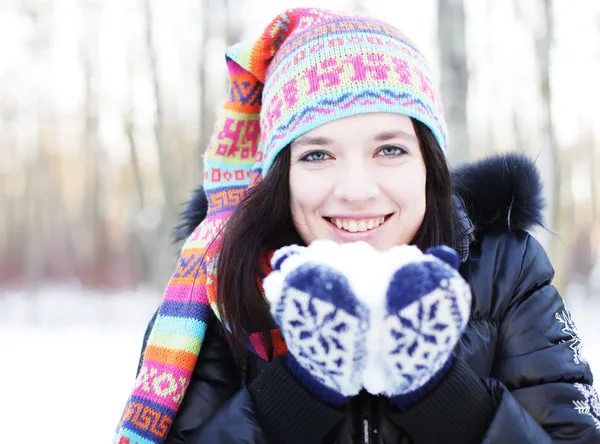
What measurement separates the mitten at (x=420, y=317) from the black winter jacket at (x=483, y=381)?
0.16 m

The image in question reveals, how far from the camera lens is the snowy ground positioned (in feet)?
15.3

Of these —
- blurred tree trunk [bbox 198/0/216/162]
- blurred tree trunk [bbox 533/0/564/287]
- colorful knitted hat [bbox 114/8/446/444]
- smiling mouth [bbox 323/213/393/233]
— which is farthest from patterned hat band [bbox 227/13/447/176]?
blurred tree trunk [bbox 198/0/216/162]

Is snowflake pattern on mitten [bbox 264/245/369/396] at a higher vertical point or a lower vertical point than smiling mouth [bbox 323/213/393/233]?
lower

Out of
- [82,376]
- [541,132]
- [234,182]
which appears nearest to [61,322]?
[82,376]

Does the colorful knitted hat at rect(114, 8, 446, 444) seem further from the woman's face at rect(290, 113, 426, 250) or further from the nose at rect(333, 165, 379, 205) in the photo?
the nose at rect(333, 165, 379, 205)

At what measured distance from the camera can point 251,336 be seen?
1.57 m

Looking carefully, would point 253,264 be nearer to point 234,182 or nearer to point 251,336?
point 251,336

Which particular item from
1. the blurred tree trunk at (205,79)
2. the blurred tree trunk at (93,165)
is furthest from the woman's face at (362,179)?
the blurred tree trunk at (93,165)

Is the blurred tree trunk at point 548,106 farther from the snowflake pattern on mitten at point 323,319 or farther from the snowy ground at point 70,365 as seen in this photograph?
the snowflake pattern on mitten at point 323,319

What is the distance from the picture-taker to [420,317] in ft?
3.59

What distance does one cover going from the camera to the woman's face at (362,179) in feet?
4.59

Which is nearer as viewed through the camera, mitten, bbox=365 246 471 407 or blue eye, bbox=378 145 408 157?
mitten, bbox=365 246 471 407

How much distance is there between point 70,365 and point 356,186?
22.4 ft

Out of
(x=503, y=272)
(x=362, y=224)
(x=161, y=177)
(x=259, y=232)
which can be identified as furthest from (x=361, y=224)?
(x=161, y=177)
